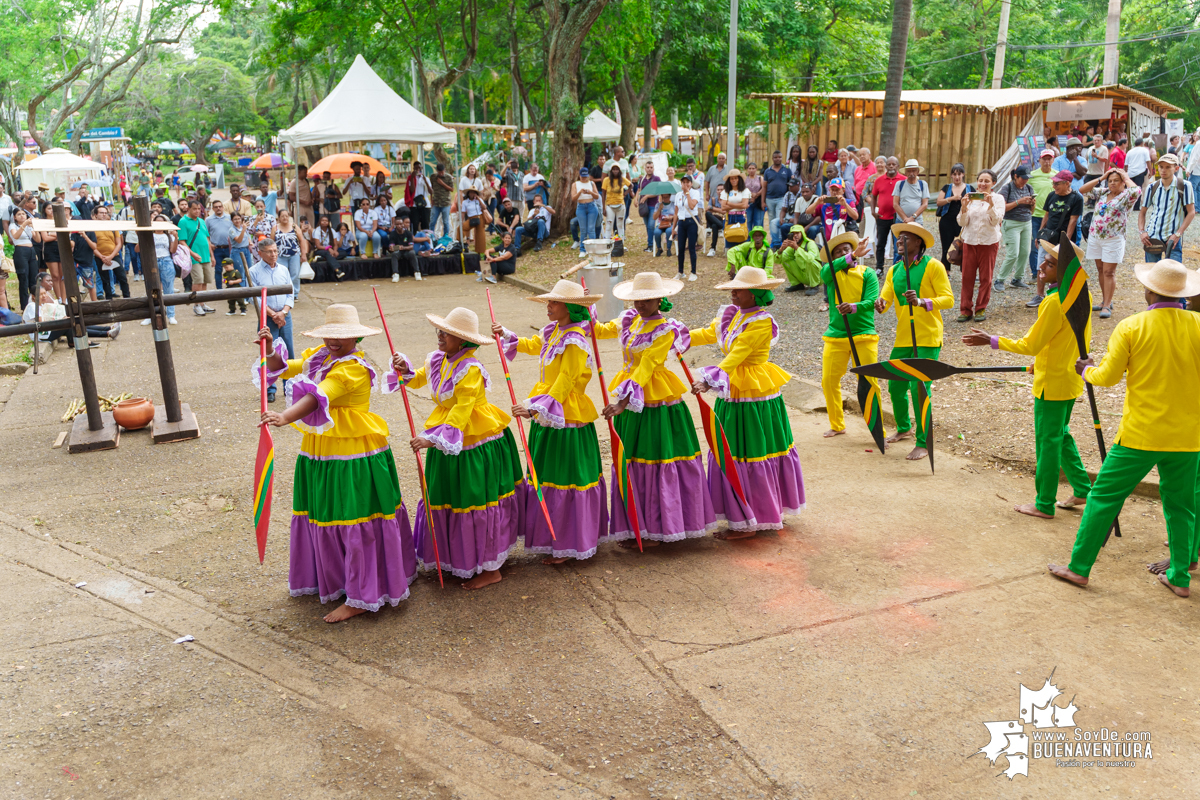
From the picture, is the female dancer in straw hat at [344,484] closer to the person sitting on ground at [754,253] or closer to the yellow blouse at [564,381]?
the yellow blouse at [564,381]

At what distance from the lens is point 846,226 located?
15.6 meters

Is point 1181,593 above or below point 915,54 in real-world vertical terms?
below

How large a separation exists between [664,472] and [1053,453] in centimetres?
273

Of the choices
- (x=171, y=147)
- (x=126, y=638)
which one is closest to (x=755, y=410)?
(x=126, y=638)

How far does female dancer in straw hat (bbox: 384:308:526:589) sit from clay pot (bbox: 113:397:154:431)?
4796 millimetres

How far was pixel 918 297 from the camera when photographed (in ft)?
25.9

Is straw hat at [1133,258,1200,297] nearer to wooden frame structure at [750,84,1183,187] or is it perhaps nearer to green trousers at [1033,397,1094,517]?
green trousers at [1033,397,1094,517]

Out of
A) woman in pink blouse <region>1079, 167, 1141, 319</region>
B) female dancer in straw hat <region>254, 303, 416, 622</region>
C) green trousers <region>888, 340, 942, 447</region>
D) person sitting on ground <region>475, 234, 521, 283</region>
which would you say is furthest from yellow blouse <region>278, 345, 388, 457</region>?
person sitting on ground <region>475, 234, 521, 283</region>

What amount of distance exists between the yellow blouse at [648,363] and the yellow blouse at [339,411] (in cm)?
160

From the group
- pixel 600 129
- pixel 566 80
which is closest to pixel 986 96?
pixel 566 80

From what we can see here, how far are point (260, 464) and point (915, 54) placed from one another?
41.6 metres

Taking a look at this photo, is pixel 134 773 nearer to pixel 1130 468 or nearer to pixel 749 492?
pixel 749 492

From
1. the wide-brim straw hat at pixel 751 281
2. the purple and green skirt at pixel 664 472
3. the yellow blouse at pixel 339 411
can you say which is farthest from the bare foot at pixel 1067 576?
the yellow blouse at pixel 339 411

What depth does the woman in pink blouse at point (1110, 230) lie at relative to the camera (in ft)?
37.1
